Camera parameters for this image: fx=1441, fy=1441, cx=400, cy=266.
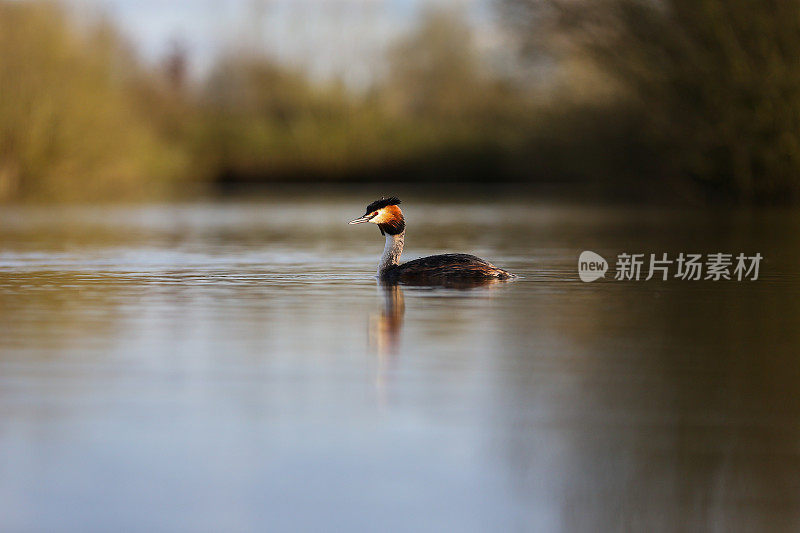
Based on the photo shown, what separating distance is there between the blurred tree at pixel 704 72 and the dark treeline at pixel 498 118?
35mm

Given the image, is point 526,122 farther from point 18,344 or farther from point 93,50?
point 18,344

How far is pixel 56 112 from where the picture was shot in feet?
105

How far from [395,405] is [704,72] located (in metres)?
21.1

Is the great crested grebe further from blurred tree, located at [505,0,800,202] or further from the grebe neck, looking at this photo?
blurred tree, located at [505,0,800,202]

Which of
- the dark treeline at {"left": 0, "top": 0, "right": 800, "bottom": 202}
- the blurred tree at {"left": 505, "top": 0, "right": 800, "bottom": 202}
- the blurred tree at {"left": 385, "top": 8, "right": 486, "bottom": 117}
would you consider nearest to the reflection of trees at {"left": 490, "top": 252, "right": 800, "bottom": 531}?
the blurred tree at {"left": 505, "top": 0, "right": 800, "bottom": 202}

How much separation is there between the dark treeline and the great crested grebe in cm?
Result: 1363

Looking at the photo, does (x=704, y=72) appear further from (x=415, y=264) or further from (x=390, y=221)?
(x=415, y=264)

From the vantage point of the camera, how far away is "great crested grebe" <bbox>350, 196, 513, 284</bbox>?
12172mm

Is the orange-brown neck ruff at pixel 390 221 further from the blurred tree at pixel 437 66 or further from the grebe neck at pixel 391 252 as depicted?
the blurred tree at pixel 437 66

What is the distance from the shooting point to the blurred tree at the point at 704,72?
24.6m

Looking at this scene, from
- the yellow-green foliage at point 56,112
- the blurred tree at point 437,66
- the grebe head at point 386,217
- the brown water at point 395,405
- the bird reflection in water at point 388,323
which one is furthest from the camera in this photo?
the blurred tree at point 437,66

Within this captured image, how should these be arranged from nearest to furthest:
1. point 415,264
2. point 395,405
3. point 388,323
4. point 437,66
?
point 395,405, point 388,323, point 415,264, point 437,66

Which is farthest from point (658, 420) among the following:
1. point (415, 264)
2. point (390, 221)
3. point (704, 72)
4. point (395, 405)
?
point (704, 72)

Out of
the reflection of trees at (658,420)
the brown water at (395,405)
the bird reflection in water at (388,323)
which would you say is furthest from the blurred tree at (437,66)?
the reflection of trees at (658,420)
